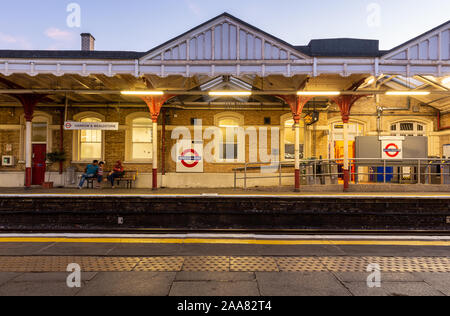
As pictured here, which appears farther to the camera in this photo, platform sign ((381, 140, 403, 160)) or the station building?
the station building

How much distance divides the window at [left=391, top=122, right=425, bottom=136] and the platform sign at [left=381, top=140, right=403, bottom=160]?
302 cm

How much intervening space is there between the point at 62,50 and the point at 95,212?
10103 mm

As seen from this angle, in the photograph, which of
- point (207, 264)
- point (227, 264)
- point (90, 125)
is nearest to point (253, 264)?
point (227, 264)

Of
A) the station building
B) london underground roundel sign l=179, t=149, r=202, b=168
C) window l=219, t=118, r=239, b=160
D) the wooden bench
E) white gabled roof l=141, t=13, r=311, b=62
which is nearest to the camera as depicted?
white gabled roof l=141, t=13, r=311, b=62

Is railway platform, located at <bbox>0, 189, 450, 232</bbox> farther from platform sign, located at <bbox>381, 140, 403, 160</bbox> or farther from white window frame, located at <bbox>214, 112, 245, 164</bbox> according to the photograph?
white window frame, located at <bbox>214, 112, 245, 164</bbox>

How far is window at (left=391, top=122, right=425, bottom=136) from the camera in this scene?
1549cm

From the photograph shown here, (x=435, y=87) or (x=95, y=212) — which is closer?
(x=95, y=212)

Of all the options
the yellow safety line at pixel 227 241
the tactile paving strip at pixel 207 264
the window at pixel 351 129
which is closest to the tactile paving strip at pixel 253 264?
the tactile paving strip at pixel 207 264

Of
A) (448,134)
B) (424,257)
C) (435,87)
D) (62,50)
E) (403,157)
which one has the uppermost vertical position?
(62,50)

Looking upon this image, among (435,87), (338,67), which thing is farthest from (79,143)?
(435,87)

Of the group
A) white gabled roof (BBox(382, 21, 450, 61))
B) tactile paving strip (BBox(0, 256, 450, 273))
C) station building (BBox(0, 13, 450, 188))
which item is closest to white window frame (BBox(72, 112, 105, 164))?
station building (BBox(0, 13, 450, 188))

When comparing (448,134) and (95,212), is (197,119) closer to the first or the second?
(95,212)

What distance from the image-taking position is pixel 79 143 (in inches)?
588

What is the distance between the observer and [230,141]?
1509 centimetres
